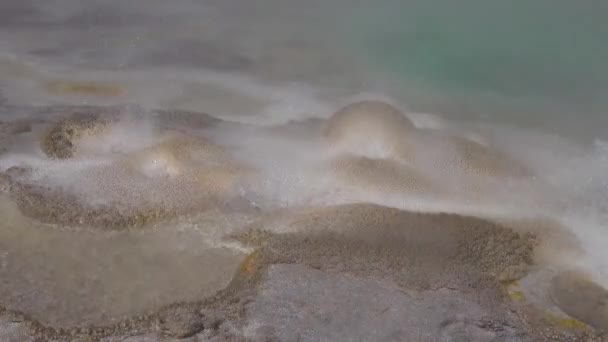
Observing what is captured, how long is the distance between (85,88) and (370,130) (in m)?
6.56

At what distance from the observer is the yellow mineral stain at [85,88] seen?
13859 mm

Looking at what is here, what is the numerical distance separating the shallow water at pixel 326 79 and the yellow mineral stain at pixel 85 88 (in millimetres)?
43

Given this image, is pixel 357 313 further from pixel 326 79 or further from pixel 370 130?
pixel 326 79

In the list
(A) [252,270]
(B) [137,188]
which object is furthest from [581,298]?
(B) [137,188]

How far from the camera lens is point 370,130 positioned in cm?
1223

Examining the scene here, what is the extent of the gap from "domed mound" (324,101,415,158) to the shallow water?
1.66 feet

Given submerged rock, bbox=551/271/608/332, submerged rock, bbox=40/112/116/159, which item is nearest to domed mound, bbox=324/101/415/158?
submerged rock, bbox=551/271/608/332

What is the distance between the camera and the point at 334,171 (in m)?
11.6

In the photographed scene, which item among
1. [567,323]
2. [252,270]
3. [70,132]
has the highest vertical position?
[70,132]

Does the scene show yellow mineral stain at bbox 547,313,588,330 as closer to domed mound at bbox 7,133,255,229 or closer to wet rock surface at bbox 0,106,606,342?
wet rock surface at bbox 0,106,606,342

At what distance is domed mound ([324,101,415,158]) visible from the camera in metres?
12.0

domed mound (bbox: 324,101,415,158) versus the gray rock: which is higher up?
domed mound (bbox: 324,101,415,158)

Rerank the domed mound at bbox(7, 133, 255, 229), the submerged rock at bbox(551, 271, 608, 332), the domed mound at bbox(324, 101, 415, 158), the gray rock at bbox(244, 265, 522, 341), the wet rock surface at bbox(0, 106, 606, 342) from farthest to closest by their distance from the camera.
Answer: the domed mound at bbox(324, 101, 415, 158) → the domed mound at bbox(7, 133, 255, 229) → the submerged rock at bbox(551, 271, 608, 332) → the wet rock surface at bbox(0, 106, 606, 342) → the gray rock at bbox(244, 265, 522, 341)

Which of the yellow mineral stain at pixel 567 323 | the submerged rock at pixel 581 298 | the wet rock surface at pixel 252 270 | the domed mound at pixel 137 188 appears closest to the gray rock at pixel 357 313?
the wet rock surface at pixel 252 270
